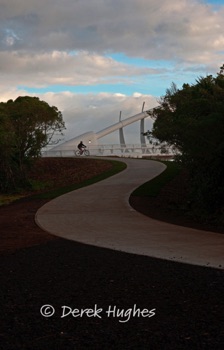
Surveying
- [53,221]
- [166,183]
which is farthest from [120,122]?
[53,221]

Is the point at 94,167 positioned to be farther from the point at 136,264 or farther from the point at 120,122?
the point at 120,122

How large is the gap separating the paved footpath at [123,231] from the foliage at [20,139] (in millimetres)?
10637

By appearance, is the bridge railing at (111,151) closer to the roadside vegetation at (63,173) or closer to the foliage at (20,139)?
the roadside vegetation at (63,173)

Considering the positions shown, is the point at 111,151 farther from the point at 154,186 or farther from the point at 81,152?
the point at 154,186

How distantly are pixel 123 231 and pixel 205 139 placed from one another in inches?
138

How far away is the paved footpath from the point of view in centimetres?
938

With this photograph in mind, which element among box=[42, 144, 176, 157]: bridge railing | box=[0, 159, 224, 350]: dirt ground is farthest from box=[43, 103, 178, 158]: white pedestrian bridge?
box=[0, 159, 224, 350]: dirt ground

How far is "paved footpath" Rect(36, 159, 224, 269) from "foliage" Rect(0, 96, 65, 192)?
10.6 metres

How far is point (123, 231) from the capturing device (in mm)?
12156

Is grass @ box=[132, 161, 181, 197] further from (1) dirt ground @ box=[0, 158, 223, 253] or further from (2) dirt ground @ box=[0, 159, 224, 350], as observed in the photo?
(2) dirt ground @ box=[0, 159, 224, 350]

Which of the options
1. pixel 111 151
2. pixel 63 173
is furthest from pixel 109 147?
pixel 63 173

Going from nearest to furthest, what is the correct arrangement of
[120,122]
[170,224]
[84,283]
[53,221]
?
[84,283]
[170,224]
[53,221]
[120,122]

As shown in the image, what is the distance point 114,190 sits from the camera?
23219 mm

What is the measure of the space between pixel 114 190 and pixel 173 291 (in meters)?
16.7
